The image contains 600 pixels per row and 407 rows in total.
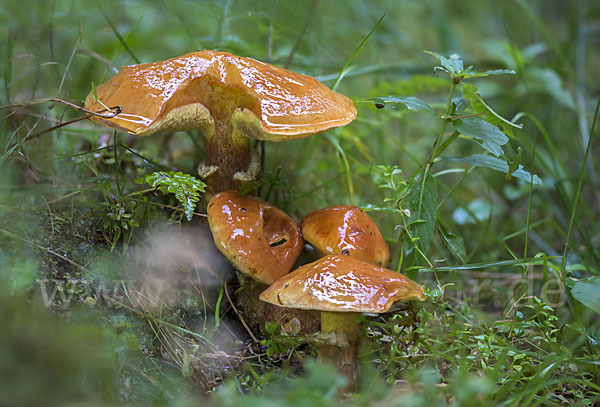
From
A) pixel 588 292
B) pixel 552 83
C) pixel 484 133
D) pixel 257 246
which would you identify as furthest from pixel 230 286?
pixel 552 83

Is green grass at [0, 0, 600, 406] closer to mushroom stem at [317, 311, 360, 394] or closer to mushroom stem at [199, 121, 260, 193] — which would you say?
mushroom stem at [317, 311, 360, 394]

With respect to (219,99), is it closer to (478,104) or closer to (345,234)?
(345,234)

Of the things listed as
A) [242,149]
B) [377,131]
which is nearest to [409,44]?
[377,131]

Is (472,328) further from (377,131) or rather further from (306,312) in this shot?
(377,131)

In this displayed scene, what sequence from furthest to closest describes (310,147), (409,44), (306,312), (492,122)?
(409,44)
(310,147)
(492,122)
(306,312)

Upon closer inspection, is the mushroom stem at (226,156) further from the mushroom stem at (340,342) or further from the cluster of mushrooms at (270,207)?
the mushroom stem at (340,342)
